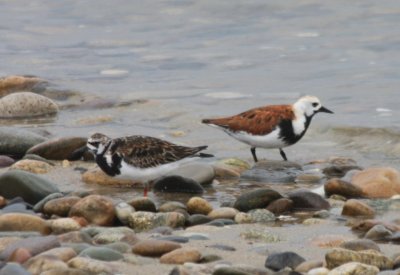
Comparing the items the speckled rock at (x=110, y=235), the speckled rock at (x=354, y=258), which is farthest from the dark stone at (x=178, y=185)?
the speckled rock at (x=354, y=258)

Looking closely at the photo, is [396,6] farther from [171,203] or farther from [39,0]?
[171,203]

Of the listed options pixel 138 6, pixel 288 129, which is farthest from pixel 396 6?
pixel 288 129

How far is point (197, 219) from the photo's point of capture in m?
6.41

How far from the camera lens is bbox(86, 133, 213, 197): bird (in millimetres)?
7480

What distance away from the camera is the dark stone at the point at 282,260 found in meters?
5.15

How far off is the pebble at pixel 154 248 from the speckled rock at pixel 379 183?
7.97 feet

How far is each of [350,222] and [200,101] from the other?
5.63 metres

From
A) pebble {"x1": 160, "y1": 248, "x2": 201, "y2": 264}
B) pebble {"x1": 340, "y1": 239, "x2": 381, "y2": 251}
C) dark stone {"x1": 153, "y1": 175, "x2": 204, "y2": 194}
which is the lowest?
dark stone {"x1": 153, "y1": 175, "x2": 204, "y2": 194}

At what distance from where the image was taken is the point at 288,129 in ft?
29.2

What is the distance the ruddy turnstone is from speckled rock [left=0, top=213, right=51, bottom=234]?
3262mm

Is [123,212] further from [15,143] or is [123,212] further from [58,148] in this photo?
[15,143]

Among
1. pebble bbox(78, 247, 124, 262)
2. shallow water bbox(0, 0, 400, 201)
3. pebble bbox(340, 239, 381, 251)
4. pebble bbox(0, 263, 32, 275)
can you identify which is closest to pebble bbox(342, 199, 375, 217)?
pebble bbox(340, 239, 381, 251)

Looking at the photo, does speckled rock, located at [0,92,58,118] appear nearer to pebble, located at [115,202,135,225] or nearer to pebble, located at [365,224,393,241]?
pebble, located at [115,202,135,225]

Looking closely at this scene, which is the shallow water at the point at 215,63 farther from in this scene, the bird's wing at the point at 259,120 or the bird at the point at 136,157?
the bird's wing at the point at 259,120
